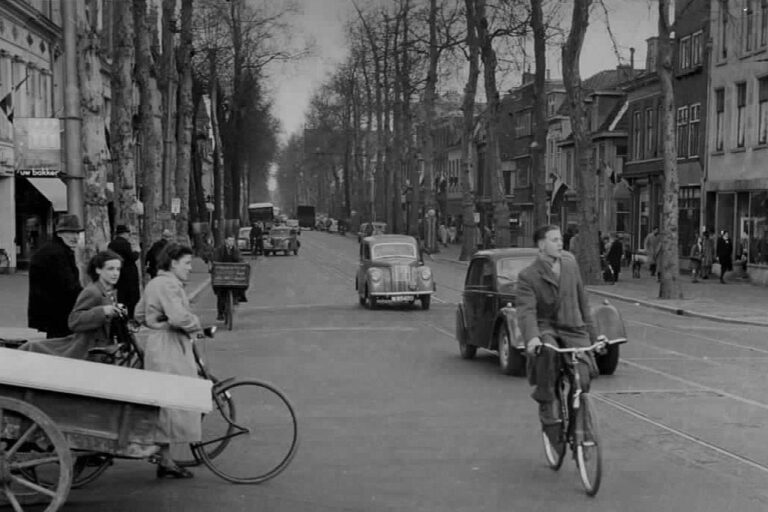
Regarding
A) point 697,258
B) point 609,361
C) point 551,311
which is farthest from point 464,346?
point 697,258

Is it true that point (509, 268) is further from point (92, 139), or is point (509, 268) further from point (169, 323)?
point (92, 139)

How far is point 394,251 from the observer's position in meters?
27.0

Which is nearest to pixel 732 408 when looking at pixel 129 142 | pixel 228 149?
pixel 129 142

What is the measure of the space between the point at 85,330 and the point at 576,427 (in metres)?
3.93

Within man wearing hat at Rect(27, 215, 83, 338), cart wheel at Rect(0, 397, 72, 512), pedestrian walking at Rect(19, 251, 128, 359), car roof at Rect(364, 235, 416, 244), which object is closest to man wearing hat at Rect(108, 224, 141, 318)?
man wearing hat at Rect(27, 215, 83, 338)

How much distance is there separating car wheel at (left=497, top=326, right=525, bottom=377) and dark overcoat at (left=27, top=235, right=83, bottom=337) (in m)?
5.93

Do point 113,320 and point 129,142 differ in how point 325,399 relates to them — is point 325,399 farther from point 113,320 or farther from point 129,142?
point 129,142

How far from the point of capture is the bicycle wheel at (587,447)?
727 cm

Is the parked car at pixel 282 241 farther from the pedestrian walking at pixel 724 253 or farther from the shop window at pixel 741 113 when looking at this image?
the pedestrian walking at pixel 724 253

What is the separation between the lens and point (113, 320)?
8.69 m

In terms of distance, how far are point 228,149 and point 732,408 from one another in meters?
51.3

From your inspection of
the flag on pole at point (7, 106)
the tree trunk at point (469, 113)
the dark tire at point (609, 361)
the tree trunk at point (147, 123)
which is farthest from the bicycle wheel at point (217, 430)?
the tree trunk at point (469, 113)

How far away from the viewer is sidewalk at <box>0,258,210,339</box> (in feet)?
33.6

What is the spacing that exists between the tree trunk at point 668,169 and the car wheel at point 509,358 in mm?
15434
